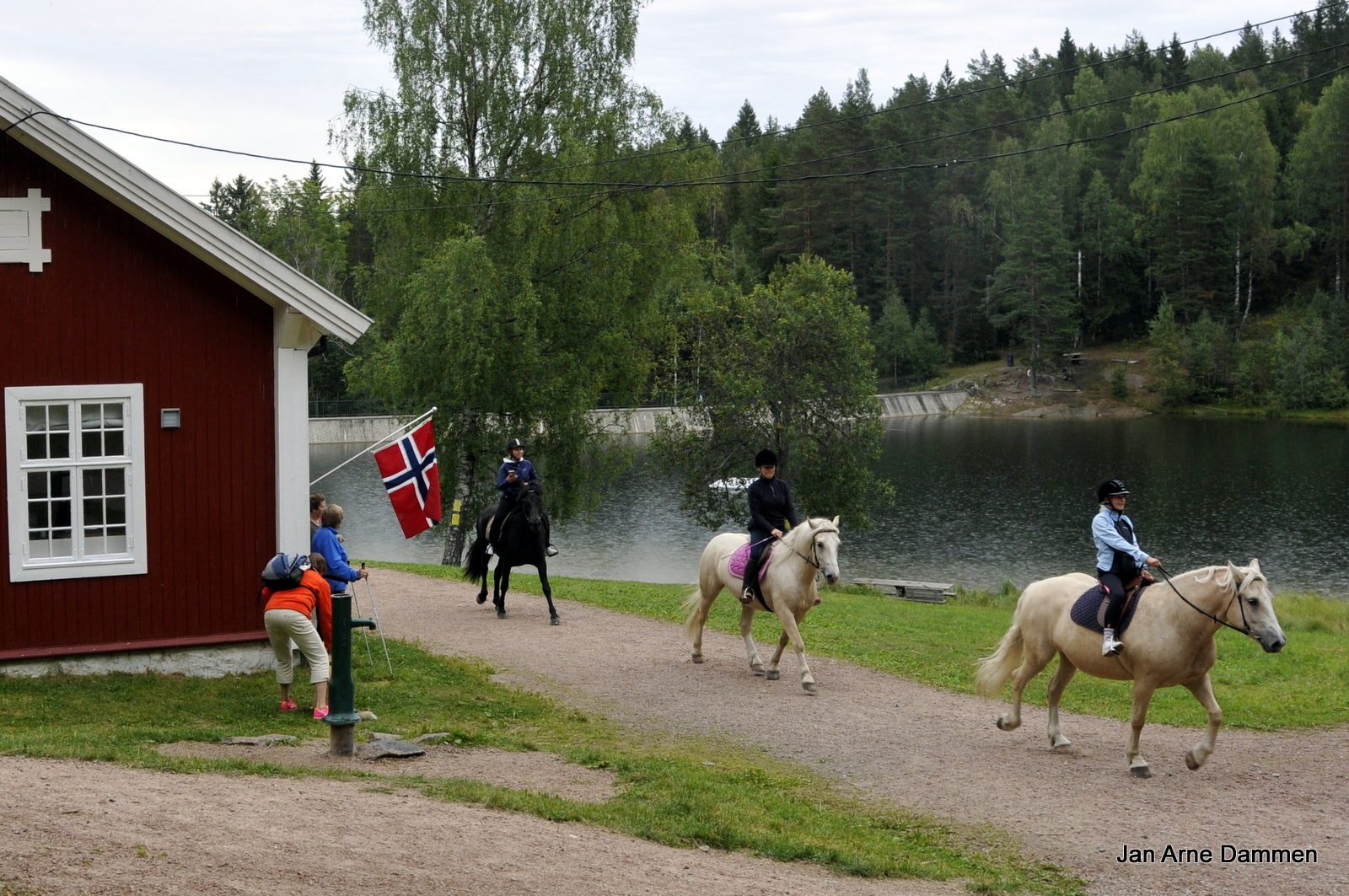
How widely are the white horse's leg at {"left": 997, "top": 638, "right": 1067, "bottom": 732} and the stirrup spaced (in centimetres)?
83

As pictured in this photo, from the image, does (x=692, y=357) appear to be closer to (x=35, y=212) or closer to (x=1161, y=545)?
(x=1161, y=545)

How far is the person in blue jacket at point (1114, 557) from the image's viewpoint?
10.3m

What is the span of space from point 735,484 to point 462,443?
35.7 ft

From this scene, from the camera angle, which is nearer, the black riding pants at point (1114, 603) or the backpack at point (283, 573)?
the black riding pants at point (1114, 603)

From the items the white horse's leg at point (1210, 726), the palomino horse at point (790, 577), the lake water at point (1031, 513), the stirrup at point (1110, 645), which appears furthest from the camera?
the lake water at point (1031, 513)

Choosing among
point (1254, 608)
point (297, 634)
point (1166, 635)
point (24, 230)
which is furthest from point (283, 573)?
point (1254, 608)

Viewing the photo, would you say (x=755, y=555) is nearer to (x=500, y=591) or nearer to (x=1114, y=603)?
(x=1114, y=603)

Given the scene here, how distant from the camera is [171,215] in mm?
12234

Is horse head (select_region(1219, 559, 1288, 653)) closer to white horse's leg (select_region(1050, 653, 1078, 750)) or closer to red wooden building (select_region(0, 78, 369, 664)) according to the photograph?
white horse's leg (select_region(1050, 653, 1078, 750))

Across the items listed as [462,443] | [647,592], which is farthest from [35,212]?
[462,443]

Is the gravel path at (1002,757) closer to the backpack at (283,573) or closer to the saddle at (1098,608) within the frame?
the saddle at (1098,608)

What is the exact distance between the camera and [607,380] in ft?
97.0

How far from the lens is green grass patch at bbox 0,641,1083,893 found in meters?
7.92

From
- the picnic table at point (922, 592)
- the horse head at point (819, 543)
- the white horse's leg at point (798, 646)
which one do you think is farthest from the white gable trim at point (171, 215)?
the picnic table at point (922, 592)
